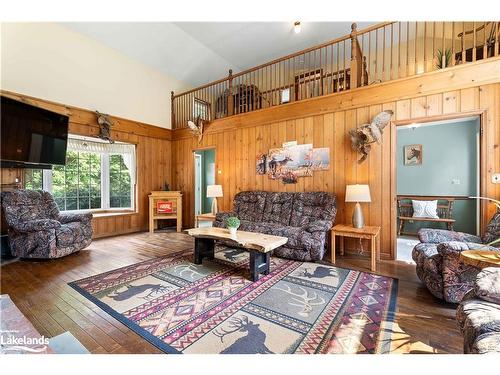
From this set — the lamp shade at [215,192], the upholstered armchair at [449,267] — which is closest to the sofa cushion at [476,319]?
the upholstered armchair at [449,267]

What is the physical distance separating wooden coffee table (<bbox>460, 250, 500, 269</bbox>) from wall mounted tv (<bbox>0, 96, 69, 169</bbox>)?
187 inches

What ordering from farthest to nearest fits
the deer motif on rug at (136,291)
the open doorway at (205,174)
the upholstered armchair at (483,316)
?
the open doorway at (205,174), the deer motif on rug at (136,291), the upholstered armchair at (483,316)

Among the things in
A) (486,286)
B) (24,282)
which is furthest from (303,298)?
(24,282)

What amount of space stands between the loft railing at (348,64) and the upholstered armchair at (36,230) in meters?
3.48

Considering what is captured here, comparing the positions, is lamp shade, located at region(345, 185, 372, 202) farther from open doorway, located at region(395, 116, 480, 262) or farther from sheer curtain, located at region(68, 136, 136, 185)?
sheer curtain, located at region(68, 136, 136, 185)

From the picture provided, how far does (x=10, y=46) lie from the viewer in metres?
3.45

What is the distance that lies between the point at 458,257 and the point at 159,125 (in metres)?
6.04

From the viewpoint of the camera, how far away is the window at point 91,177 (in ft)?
13.6

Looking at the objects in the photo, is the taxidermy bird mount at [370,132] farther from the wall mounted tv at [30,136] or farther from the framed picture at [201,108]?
the wall mounted tv at [30,136]

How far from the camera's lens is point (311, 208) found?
3662mm

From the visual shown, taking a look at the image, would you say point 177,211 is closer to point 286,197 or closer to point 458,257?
point 286,197

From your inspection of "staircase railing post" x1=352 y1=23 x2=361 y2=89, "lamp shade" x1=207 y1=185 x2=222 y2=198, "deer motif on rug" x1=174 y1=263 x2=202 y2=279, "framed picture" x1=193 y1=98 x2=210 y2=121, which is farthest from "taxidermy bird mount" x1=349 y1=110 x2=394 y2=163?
"framed picture" x1=193 y1=98 x2=210 y2=121

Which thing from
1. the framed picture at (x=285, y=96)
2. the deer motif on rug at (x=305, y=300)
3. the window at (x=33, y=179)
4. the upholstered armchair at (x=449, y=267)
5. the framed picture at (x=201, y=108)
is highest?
the framed picture at (x=201, y=108)

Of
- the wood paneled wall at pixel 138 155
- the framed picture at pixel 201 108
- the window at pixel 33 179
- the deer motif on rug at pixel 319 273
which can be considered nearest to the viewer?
the deer motif on rug at pixel 319 273
